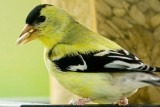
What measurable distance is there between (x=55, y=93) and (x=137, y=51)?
0.19 m

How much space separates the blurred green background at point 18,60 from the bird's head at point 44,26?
2.64 ft

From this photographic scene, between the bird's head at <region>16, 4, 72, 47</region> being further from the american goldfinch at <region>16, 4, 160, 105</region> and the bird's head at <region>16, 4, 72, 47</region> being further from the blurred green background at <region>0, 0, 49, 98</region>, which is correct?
the blurred green background at <region>0, 0, 49, 98</region>

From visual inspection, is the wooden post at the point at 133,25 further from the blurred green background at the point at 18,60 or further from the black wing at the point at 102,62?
the blurred green background at the point at 18,60

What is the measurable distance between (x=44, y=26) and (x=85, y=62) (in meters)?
0.11

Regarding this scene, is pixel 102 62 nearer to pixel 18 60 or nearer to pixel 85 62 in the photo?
pixel 85 62

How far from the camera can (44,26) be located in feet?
3.50

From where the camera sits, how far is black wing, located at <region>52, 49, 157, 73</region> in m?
0.97

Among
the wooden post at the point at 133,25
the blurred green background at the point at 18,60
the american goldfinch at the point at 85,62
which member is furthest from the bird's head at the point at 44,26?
the blurred green background at the point at 18,60

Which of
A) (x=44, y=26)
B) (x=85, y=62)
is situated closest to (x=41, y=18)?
(x=44, y=26)

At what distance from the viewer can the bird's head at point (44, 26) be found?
106 cm

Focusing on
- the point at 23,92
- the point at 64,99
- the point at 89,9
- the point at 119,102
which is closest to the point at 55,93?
the point at 64,99

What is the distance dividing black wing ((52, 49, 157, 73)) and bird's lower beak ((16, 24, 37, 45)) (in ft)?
0.19

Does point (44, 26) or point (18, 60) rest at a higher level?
point (44, 26)

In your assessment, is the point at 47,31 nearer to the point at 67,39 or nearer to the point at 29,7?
the point at 67,39
